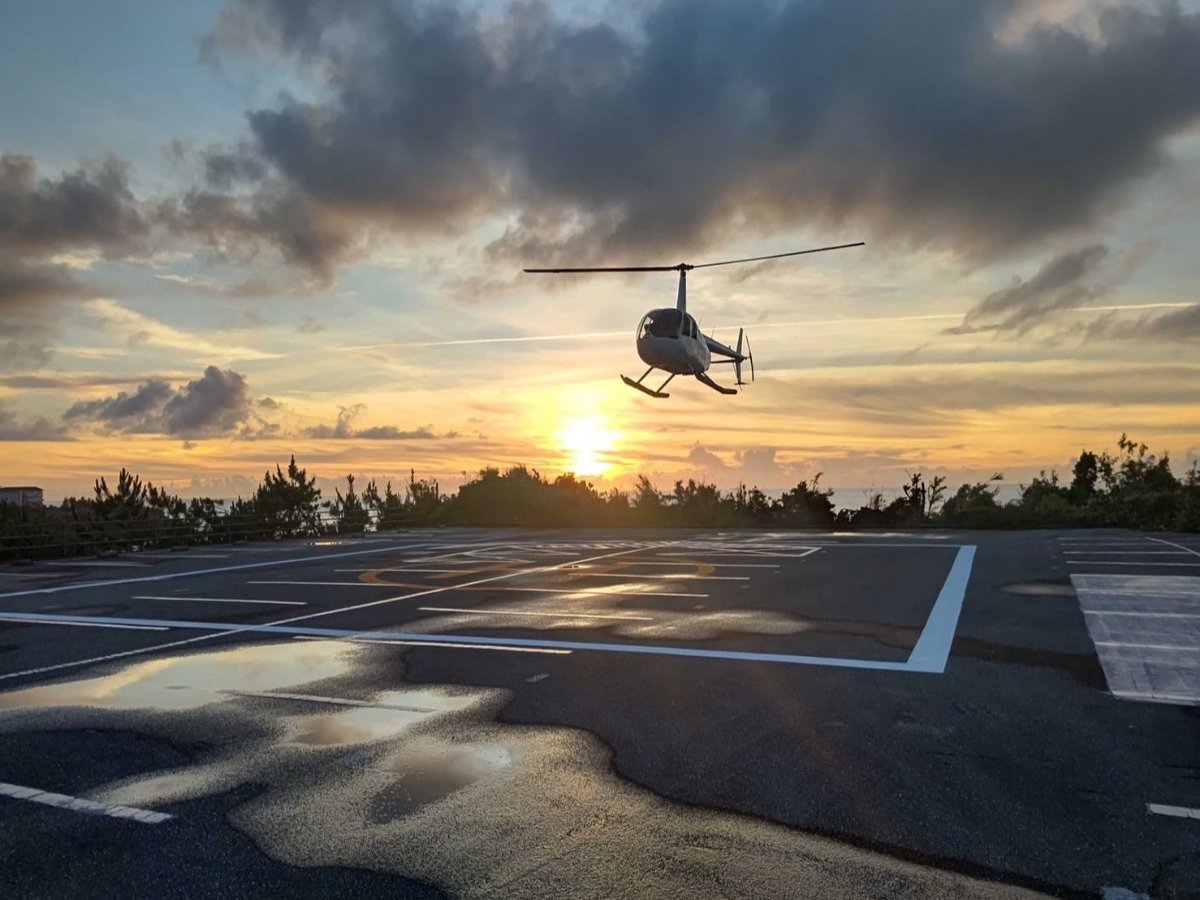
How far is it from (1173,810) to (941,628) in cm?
606

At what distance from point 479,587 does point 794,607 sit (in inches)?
241

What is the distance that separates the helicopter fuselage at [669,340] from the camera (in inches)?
1097

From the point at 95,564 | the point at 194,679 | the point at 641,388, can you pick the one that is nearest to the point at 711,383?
the point at 641,388

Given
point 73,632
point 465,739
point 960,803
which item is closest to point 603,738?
point 465,739

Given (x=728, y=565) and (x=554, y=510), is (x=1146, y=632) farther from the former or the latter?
(x=554, y=510)

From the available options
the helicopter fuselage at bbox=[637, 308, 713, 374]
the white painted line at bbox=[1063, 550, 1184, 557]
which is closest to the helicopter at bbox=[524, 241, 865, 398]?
the helicopter fuselage at bbox=[637, 308, 713, 374]

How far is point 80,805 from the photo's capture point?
552 cm

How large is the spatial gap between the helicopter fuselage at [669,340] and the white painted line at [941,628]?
12.8 meters

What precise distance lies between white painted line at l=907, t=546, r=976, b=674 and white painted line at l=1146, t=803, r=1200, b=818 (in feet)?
11.4

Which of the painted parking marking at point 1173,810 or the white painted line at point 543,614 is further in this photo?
the white painted line at point 543,614

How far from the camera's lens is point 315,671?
9.37 metres

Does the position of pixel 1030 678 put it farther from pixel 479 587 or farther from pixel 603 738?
pixel 479 587

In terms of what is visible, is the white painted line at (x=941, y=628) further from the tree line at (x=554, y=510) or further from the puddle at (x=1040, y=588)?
the tree line at (x=554, y=510)

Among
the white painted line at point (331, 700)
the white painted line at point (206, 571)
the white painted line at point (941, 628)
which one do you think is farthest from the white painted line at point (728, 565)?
the white painted line at point (331, 700)
